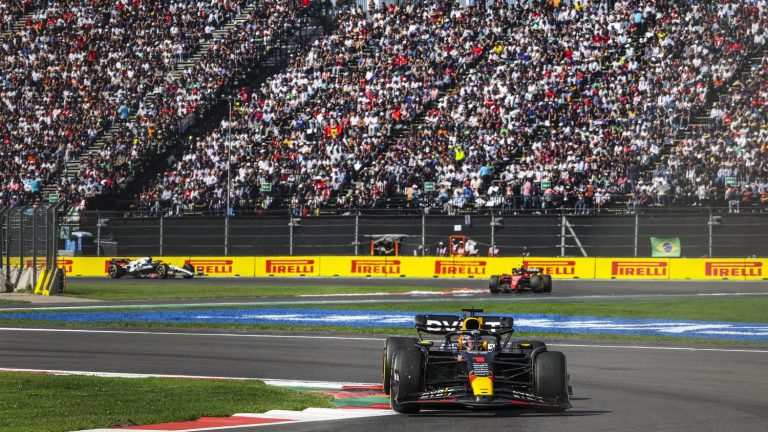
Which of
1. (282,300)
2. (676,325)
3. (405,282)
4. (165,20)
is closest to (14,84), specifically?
(165,20)

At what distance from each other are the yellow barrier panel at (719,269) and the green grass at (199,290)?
32.6 ft

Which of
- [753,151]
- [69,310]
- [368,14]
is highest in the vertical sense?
[368,14]

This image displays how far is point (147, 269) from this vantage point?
158 feet

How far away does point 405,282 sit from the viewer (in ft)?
149

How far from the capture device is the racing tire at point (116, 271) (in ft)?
161

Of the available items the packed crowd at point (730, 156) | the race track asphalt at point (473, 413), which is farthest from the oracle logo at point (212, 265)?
the race track asphalt at point (473, 413)

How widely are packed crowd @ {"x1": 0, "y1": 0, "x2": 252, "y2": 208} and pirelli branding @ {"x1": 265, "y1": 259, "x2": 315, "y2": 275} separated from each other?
1437cm

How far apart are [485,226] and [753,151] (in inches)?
414

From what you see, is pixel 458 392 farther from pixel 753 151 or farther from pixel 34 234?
pixel 753 151

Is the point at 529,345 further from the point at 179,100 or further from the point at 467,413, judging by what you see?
the point at 179,100

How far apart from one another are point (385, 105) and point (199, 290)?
16659 mm

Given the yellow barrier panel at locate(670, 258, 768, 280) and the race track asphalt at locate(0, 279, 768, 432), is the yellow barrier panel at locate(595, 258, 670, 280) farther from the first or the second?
the race track asphalt at locate(0, 279, 768, 432)

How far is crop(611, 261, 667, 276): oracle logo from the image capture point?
45.2 metres

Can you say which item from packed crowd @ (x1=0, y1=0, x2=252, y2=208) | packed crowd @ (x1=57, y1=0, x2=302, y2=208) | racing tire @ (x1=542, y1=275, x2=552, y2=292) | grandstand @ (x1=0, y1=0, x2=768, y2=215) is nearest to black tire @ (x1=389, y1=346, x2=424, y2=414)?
racing tire @ (x1=542, y1=275, x2=552, y2=292)
